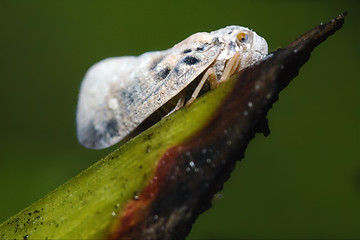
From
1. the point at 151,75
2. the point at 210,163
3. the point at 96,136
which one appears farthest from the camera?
the point at 96,136

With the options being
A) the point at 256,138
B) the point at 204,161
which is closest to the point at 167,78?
the point at 204,161

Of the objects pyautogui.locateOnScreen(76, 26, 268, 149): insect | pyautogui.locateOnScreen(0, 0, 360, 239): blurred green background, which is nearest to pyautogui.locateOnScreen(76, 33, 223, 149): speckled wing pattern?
pyautogui.locateOnScreen(76, 26, 268, 149): insect

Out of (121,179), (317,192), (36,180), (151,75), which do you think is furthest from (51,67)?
(121,179)

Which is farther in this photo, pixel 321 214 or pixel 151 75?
pixel 321 214

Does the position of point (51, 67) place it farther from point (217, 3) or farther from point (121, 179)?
point (121, 179)

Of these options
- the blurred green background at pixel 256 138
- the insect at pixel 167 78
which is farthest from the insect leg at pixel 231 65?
the blurred green background at pixel 256 138

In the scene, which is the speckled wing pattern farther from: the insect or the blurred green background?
the blurred green background

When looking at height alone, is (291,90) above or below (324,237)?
above

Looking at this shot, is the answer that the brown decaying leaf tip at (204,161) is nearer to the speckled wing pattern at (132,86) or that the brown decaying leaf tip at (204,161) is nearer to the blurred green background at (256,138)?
the speckled wing pattern at (132,86)
